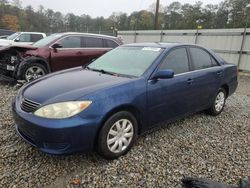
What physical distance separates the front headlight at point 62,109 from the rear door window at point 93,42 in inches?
205

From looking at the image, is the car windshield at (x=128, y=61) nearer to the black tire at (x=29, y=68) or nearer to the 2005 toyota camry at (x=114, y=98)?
the 2005 toyota camry at (x=114, y=98)

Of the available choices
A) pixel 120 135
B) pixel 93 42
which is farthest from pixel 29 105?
pixel 93 42

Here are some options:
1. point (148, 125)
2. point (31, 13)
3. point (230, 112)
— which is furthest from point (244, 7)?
point (31, 13)

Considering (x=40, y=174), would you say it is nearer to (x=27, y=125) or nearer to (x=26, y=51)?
(x=27, y=125)

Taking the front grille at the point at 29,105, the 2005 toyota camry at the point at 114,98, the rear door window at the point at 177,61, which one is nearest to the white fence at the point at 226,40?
the 2005 toyota camry at the point at 114,98

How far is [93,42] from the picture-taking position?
7625 mm

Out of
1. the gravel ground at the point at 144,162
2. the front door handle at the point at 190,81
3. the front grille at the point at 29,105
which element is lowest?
the gravel ground at the point at 144,162

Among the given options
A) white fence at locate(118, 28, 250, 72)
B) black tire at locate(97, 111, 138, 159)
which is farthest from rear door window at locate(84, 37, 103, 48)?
white fence at locate(118, 28, 250, 72)

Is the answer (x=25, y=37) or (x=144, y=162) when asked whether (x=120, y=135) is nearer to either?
(x=144, y=162)

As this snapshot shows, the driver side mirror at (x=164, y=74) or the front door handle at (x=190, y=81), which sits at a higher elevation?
the driver side mirror at (x=164, y=74)

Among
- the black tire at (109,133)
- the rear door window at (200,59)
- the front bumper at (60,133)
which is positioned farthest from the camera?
the rear door window at (200,59)

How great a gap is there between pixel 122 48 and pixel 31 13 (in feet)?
186

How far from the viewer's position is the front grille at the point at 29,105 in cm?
262

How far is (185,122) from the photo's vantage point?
433 centimetres
